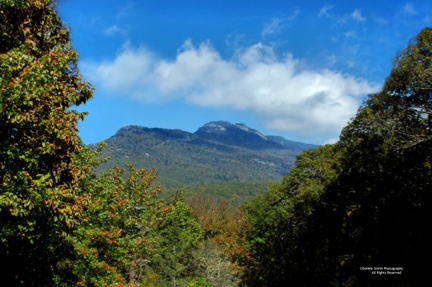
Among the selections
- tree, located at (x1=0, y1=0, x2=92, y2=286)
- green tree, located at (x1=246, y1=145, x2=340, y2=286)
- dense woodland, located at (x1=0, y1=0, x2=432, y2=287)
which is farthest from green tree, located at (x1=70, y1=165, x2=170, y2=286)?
green tree, located at (x1=246, y1=145, x2=340, y2=286)

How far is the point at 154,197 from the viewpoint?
719 inches

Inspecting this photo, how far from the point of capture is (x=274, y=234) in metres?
31.0

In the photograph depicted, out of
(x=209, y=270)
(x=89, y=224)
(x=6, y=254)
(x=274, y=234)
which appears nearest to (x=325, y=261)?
(x=274, y=234)

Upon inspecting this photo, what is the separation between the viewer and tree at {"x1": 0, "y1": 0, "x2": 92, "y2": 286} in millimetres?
6305

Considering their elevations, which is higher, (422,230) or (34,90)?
(34,90)

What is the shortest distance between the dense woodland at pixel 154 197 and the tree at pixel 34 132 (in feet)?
0.09

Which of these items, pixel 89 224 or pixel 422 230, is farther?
pixel 422 230

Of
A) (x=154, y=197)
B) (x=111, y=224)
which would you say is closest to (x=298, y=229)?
(x=154, y=197)

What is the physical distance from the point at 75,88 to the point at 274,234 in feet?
88.7

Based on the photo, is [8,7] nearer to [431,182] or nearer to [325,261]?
[431,182]

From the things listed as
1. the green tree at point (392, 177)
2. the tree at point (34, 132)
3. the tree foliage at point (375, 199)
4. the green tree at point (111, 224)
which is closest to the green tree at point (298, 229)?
the tree foliage at point (375, 199)

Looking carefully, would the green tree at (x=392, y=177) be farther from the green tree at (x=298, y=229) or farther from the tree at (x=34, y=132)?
the tree at (x=34, y=132)

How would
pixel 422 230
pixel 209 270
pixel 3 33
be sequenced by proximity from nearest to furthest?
1. pixel 3 33
2. pixel 422 230
3. pixel 209 270

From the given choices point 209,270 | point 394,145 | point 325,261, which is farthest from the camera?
point 209,270
